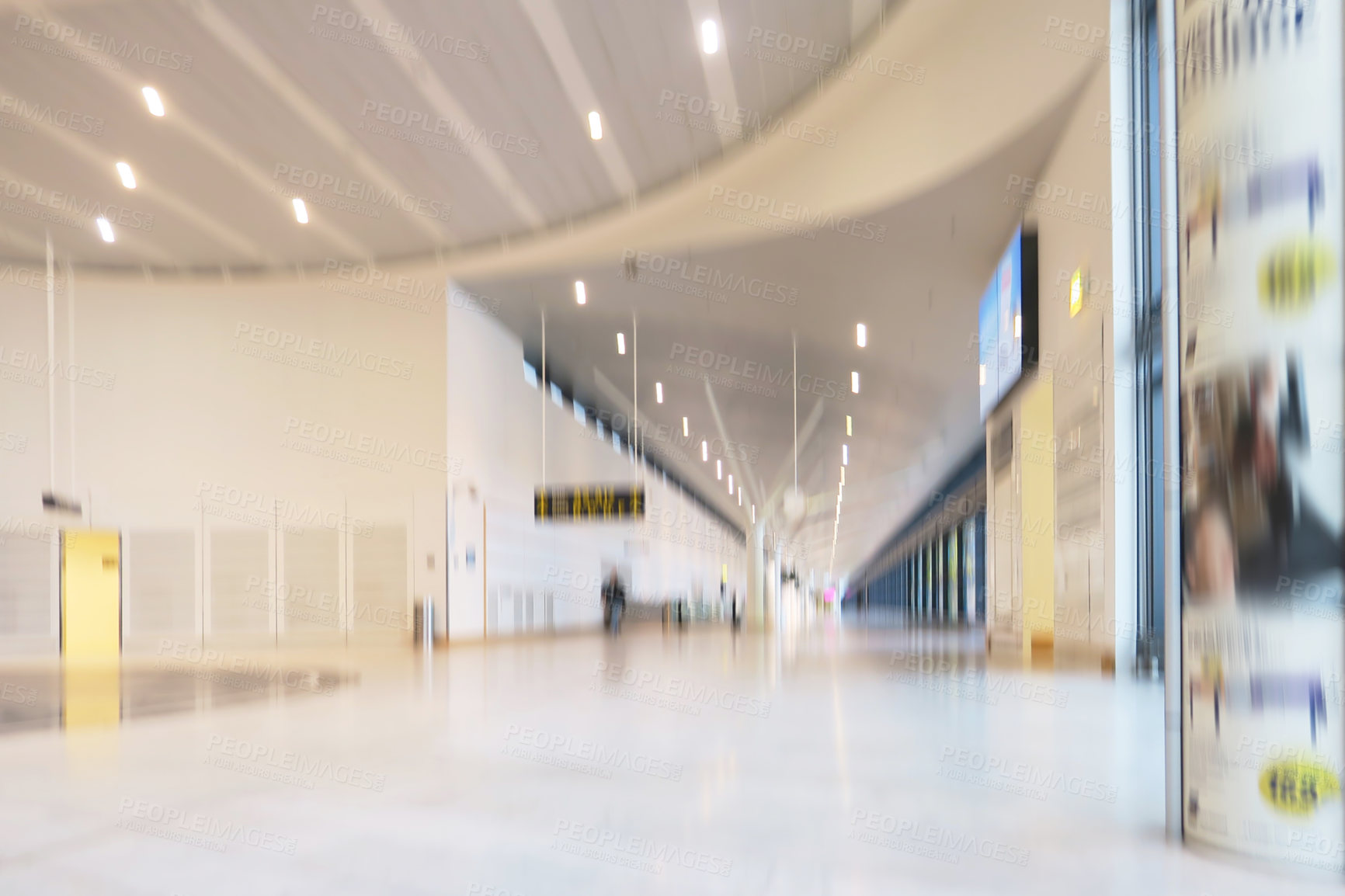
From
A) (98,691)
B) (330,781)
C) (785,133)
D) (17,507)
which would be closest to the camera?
(330,781)

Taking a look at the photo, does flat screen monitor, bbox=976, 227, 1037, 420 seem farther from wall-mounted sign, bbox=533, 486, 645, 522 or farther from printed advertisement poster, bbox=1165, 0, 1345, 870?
printed advertisement poster, bbox=1165, 0, 1345, 870

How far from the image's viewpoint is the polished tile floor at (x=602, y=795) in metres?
3.55

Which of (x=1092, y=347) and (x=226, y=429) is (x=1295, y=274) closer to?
(x=1092, y=347)

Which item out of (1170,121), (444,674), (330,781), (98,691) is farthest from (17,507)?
(1170,121)

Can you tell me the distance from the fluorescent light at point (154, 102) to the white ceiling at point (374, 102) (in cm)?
10

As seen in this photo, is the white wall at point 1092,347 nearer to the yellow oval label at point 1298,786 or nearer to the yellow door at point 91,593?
the yellow oval label at point 1298,786

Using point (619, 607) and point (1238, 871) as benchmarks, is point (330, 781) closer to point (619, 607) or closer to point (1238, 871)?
point (1238, 871)

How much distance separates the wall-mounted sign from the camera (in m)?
17.7

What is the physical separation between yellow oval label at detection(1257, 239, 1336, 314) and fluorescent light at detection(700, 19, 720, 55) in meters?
8.07

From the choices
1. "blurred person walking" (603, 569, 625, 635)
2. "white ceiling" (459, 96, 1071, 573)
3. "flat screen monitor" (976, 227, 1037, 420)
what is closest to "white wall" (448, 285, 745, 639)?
"white ceiling" (459, 96, 1071, 573)

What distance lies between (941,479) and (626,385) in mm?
15378

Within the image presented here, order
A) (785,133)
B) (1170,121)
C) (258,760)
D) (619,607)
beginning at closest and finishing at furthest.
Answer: (1170,121), (258,760), (785,133), (619,607)

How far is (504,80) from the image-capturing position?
39.1 ft

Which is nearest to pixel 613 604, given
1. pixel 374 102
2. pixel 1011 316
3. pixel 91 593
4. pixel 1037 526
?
pixel 91 593
